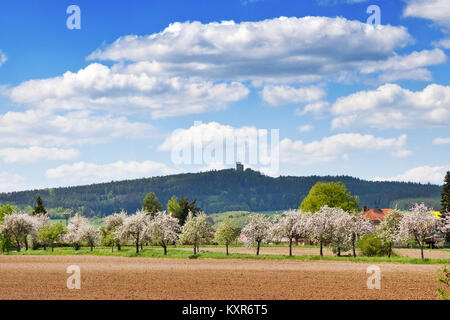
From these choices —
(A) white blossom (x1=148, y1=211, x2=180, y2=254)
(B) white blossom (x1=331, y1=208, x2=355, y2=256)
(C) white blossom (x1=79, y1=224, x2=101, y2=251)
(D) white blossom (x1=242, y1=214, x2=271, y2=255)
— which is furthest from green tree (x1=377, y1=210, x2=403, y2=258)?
(C) white blossom (x1=79, y1=224, x2=101, y2=251)

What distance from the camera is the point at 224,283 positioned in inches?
1806

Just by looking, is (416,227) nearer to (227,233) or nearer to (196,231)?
(227,233)

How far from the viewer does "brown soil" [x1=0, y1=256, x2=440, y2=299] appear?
38.4 m

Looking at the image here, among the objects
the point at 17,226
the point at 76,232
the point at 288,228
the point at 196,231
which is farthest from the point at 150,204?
the point at 288,228

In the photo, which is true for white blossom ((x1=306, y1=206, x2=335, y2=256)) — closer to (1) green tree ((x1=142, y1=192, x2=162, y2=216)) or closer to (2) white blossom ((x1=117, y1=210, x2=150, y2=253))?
(2) white blossom ((x1=117, y1=210, x2=150, y2=253))

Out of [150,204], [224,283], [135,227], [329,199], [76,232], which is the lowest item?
[224,283]

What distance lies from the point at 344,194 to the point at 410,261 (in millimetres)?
47979

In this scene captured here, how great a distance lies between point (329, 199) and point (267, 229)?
3035 centimetres

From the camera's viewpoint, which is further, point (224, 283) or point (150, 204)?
point (150, 204)

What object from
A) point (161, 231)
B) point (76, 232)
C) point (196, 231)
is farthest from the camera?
point (76, 232)

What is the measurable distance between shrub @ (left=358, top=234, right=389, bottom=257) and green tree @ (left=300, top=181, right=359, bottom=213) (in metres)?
31.7

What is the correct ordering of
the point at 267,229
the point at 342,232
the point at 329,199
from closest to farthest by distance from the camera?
the point at 342,232 < the point at 267,229 < the point at 329,199

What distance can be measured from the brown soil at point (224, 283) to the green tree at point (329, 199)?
5328 cm
